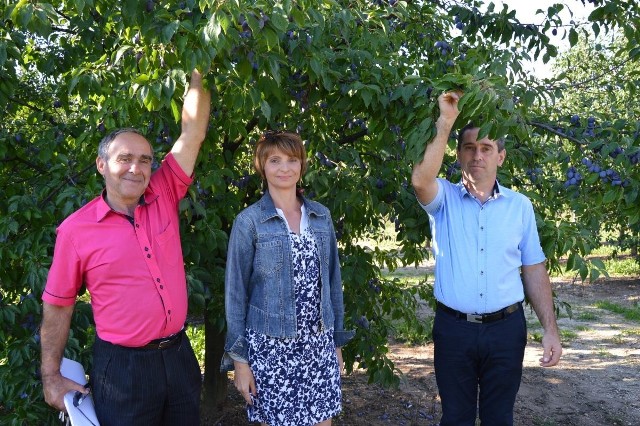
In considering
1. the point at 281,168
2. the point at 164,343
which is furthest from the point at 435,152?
the point at 164,343

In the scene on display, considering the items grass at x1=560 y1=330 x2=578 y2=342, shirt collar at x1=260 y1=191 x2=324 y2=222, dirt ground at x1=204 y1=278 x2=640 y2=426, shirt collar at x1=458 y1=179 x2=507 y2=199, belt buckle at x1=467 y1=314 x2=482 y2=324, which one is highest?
shirt collar at x1=458 y1=179 x2=507 y2=199

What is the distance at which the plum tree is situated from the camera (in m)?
2.30

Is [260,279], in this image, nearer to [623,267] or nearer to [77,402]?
[77,402]

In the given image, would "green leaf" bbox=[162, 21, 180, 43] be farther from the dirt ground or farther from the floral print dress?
the dirt ground

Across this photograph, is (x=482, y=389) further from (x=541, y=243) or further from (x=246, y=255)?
(x=246, y=255)

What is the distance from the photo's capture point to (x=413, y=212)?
125 inches

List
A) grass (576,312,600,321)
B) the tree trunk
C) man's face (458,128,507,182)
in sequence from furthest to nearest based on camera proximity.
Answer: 1. grass (576,312,600,321)
2. the tree trunk
3. man's face (458,128,507,182)

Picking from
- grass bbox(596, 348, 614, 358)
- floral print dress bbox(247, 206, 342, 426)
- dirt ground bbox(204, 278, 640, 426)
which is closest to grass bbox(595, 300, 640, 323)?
dirt ground bbox(204, 278, 640, 426)

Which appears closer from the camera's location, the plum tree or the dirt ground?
the plum tree

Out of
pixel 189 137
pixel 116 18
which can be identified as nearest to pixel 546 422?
pixel 189 137

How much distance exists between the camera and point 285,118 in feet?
11.2

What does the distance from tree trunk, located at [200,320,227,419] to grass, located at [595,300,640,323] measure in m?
6.43

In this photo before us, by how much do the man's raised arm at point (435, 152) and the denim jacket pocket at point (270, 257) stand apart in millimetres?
645

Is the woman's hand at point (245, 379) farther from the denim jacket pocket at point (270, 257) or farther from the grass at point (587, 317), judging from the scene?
the grass at point (587, 317)
